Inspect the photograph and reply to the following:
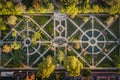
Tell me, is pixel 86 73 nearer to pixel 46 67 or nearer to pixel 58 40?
pixel 46 67

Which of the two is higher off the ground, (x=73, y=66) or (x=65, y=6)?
(x=65, y=6)

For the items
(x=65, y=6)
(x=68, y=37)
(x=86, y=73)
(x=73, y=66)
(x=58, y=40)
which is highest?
(x=65, y=6)

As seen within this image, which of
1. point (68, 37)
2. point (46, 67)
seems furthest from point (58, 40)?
point (46, 67)

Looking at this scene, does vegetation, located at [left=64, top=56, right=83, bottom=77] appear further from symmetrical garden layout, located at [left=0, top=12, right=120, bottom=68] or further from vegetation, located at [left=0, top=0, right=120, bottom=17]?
vegetation, located at [left=0, top=0, right=120, bottom=17]

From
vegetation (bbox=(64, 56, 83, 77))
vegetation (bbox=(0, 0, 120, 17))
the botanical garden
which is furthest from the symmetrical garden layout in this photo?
vegetation (bbox=(64, 56, 83, 77))

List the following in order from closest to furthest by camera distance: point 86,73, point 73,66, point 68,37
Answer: point 73,66
point 86,73
point 68,37

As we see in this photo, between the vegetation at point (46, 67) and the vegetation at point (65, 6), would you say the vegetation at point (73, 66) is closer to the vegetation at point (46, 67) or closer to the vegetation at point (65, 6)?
the vegetation at point (46, 67)

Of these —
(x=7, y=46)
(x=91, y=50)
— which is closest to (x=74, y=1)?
(x=91, y=50)
